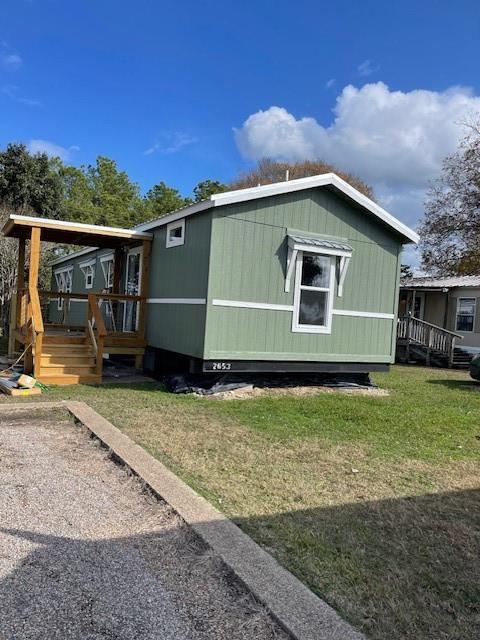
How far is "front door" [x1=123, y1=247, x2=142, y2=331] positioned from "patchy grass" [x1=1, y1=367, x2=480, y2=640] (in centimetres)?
343

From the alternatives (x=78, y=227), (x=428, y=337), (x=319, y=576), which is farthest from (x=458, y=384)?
(x=319, y=576)

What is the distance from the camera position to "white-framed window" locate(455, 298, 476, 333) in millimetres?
19547

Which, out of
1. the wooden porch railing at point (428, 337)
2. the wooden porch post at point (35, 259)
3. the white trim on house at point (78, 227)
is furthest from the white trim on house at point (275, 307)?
the wooden porch railing at point (428, 337)

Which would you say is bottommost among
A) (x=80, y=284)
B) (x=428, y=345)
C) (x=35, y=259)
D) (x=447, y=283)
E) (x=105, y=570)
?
(x=105, y=570)

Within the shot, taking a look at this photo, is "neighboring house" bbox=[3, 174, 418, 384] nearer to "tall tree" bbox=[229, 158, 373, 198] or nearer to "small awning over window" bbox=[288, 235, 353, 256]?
"small awning over window" bbox=[288, 235, 353, 256]

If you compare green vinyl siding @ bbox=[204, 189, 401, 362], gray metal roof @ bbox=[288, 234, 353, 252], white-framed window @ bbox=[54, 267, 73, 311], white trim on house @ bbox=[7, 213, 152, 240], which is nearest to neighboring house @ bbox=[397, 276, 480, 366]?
green vinyl siding @ bbox=[204, 189, 401, 362]

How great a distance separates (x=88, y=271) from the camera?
15.9 m

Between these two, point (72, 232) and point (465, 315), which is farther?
Answer: point (465, 315)

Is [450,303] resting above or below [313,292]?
above

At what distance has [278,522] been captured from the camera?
11.4ft

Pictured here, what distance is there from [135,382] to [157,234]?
2.95 meters

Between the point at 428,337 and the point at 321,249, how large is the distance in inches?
397

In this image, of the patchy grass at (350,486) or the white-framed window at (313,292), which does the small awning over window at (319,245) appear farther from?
the patchy grass at (350,486)

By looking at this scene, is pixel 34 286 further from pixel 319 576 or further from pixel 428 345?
pixel 428 345
